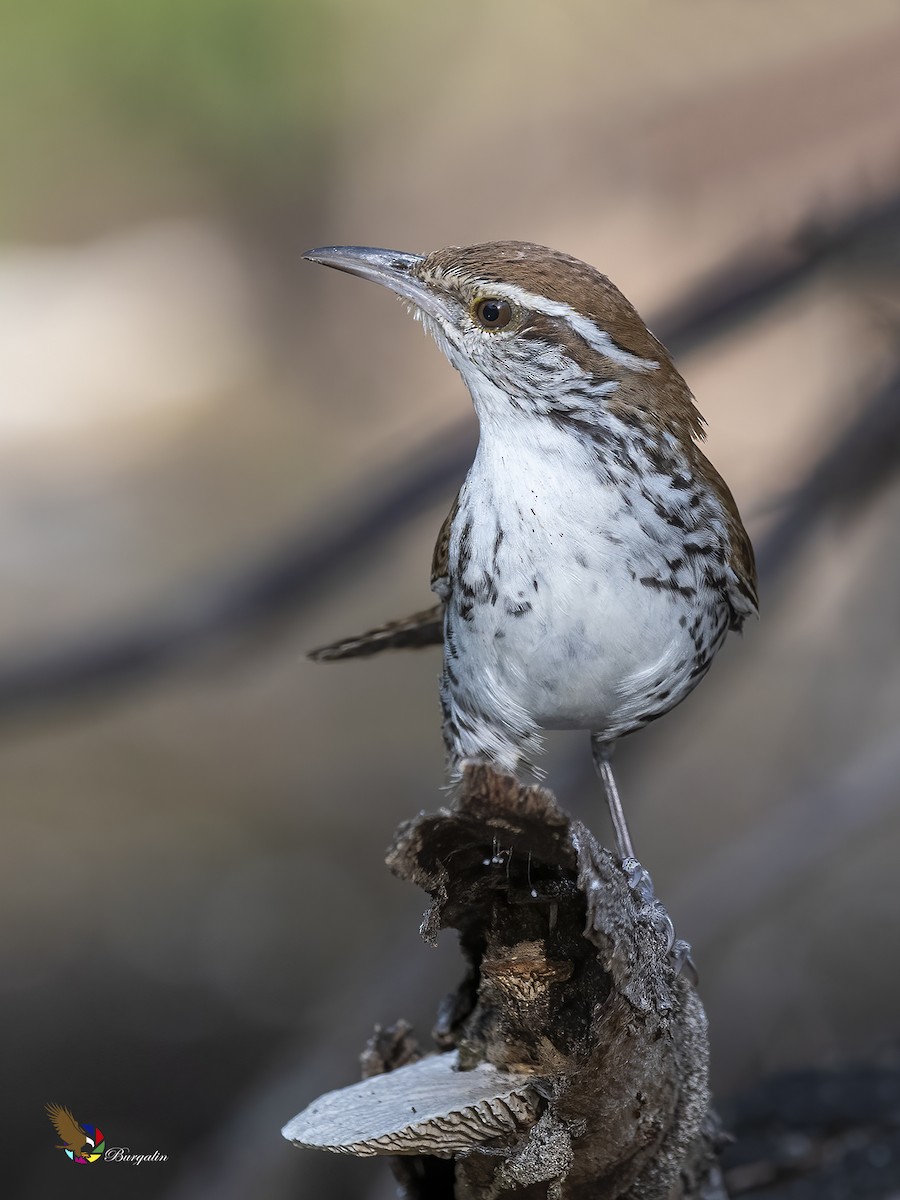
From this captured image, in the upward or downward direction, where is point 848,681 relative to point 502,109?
downward

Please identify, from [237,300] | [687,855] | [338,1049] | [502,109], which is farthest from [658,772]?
[237,300]

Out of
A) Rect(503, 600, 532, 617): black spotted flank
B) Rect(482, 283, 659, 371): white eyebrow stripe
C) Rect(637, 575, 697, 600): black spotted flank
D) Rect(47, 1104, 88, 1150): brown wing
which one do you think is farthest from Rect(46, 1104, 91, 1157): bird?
Rect(482, 283, 659, 371): white eyebrow stripe

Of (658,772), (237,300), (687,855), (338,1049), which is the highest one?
(237,300)

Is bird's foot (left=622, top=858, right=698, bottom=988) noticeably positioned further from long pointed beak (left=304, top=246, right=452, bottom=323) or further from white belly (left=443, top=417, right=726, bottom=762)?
long pointed beak (left=304, top=246, right=452, bottom=323)

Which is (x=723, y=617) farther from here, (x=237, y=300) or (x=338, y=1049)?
(x=237, y=300)

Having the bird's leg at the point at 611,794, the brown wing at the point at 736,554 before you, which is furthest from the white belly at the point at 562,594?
the bird's leg at the point at 611,794

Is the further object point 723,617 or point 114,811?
point 114,811

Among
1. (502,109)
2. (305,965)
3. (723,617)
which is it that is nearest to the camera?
(723,617)
